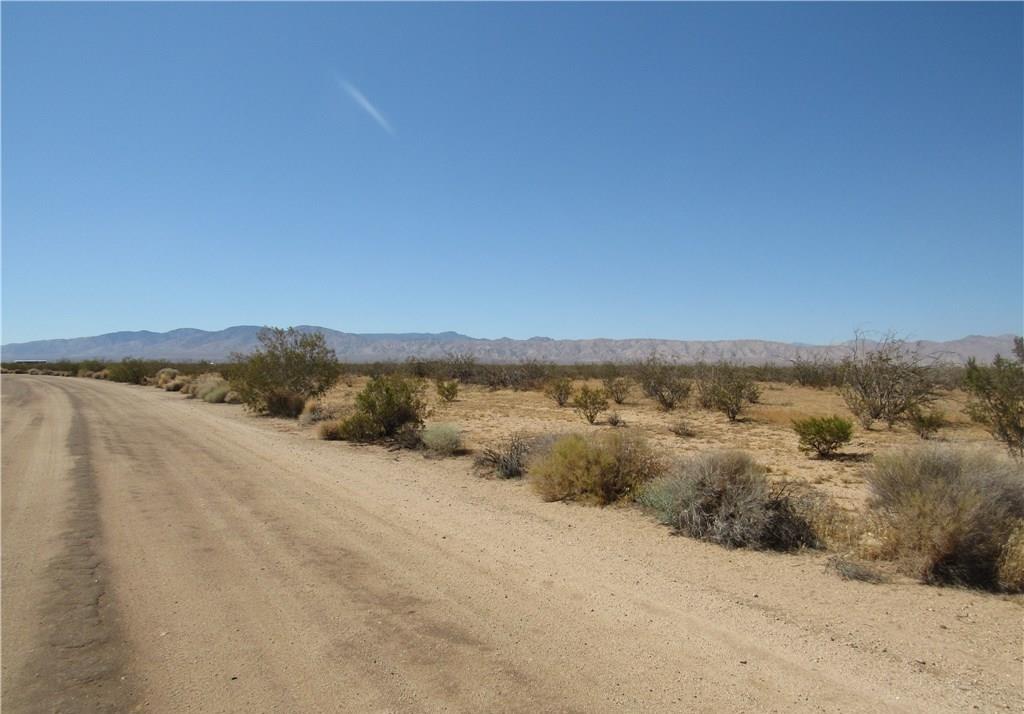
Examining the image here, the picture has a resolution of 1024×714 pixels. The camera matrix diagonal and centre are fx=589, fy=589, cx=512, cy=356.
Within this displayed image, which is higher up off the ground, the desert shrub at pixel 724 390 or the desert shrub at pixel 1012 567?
the desert shrub at pixel 724 390

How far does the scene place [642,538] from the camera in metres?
7.81

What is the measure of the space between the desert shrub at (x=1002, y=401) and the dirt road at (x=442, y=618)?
10.7 meters

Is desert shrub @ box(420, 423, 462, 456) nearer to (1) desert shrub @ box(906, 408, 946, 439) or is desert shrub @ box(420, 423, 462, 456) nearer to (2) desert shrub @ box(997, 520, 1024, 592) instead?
(2) desert shrub @ box(997, 520, 1024, 592)

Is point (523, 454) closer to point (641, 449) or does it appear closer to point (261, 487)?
point (641, 449)

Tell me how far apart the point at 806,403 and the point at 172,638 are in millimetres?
30547

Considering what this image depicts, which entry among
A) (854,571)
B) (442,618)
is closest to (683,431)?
(854,571)

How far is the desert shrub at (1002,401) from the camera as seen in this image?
13828 mm

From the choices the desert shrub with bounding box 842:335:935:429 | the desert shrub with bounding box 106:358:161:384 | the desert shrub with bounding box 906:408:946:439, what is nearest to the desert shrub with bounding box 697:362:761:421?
the desert shrub with bounding box 842:335:935:429

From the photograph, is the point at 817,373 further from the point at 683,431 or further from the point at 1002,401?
the point at 1002,401

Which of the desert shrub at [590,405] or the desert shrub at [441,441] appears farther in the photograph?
the desert shrub at [590,405]

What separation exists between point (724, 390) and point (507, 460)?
14.2 meters

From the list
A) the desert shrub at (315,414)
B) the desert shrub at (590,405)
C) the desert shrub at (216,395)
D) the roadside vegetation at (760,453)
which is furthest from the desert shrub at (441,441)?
the desert shrub at (216,395)

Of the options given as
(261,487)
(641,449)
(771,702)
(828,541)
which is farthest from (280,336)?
(771,702)

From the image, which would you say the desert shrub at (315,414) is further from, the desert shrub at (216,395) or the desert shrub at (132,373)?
the desert shrub at (132,373)
